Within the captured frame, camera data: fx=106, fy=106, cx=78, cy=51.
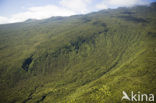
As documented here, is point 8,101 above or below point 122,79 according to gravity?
below

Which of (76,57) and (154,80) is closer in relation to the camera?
(154,80)

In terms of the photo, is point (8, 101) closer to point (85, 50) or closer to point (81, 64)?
point (81, 64)

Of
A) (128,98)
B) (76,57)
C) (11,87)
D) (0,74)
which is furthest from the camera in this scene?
(76,57)

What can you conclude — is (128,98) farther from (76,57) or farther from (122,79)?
(76,57)

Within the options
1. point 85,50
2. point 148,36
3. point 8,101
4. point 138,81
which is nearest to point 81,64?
point 85,50

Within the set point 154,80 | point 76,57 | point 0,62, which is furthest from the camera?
point 76,57

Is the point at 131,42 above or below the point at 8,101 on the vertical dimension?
above

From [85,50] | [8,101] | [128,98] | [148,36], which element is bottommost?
[8,101]

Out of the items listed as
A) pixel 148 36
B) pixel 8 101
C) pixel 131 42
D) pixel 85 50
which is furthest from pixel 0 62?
pixel 148 36

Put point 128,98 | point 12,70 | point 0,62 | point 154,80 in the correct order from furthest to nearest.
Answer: point 0,62 < point 12,70 < point 154,80 < point 128,98
